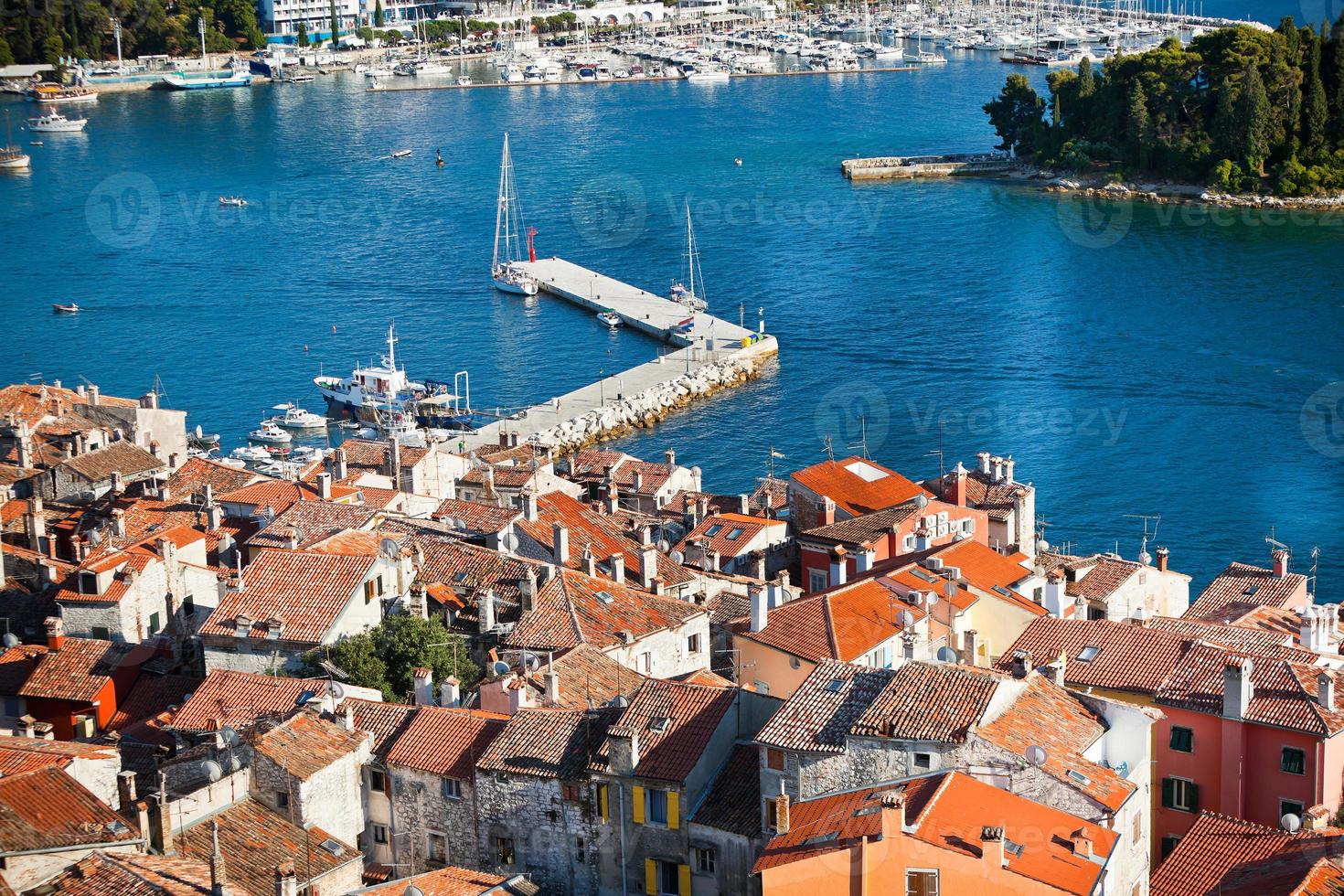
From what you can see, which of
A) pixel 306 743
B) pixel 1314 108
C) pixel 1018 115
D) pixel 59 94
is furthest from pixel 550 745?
pixel 59 94

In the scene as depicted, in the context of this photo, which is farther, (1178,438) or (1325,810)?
(1178,438)

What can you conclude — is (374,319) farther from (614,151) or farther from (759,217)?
(614,151)

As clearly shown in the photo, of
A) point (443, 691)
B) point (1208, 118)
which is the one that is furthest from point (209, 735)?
point (1208, 118)

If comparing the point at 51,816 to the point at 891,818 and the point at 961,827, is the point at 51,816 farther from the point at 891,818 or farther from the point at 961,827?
the point at 961,827

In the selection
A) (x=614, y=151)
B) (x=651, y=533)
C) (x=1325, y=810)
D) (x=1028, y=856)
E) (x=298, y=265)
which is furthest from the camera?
(x=614, y=151)

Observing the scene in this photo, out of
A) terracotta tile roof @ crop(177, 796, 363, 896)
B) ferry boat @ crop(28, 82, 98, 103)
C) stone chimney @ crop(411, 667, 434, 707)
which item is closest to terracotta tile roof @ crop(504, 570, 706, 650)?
stone chimney @ crop(411, 667, 434, 707)

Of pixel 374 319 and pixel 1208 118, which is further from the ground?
pixel 1208 118

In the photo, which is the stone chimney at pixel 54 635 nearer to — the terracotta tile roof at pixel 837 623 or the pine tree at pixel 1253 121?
the terracotta tile roof at pixel 837 623
